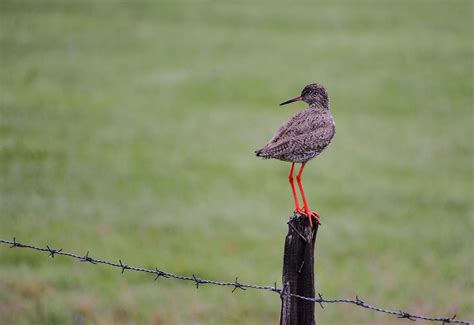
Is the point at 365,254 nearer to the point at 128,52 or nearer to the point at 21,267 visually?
the point at 21,267

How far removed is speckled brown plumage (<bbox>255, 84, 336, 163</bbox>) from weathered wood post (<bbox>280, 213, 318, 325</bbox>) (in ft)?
1.58

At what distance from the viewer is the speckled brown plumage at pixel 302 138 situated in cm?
454

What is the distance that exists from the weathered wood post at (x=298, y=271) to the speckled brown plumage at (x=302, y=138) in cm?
48

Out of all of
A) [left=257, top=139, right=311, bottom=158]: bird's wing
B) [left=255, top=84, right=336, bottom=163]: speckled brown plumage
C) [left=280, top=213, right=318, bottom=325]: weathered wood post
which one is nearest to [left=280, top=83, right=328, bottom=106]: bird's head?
[left=255, top=84, right=336, bottom=163]: speckled brown plumage

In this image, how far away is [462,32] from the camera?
2820cm

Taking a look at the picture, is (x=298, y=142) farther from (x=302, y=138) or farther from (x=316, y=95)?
(x=316, y=95)

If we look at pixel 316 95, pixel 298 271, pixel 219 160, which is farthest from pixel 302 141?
pixel 219 160

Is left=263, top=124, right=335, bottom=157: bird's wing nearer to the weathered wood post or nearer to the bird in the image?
the bird

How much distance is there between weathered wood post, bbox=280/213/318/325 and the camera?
167 inches

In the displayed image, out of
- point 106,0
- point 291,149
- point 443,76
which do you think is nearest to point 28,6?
point 106,0

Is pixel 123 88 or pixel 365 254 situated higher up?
pixel 123 88

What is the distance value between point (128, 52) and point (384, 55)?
9.43 metres

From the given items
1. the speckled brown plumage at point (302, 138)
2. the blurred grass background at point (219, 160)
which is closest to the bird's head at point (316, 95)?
the speckled brown plumage at point (302, 138)

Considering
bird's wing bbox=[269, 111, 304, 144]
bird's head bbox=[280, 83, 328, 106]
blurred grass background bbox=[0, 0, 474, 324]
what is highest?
blurred grass background bbox=[0, 0, 474, 324]
